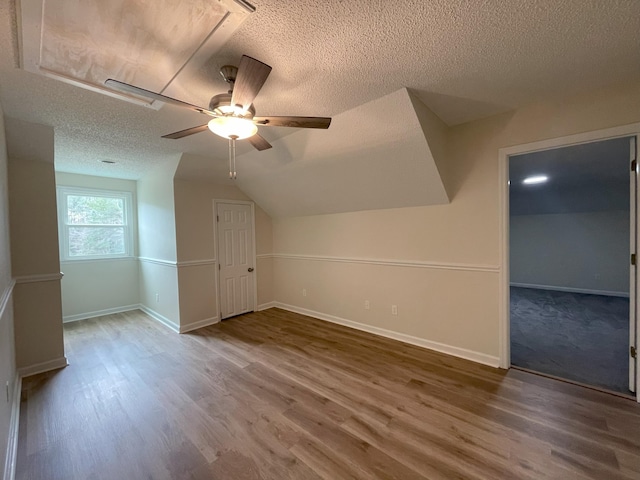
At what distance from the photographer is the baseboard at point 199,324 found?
3.73 m

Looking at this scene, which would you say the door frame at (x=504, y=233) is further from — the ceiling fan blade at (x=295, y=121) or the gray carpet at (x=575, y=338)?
the ceiling fan blade at (x=295, y=121)

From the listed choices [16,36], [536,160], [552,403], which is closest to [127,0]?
[16,36]

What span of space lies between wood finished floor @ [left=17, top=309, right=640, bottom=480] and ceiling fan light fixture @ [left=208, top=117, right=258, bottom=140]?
6.77 ft

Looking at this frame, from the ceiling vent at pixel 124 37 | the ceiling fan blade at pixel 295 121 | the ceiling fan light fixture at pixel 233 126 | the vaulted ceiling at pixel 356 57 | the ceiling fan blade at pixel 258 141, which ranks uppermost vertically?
the vaulted ceiling at pixel 356 57

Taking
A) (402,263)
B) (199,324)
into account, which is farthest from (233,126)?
(199,324)

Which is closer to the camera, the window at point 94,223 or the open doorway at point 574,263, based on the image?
the open doorway at point 574,263

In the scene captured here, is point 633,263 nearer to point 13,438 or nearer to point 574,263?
point 574,263

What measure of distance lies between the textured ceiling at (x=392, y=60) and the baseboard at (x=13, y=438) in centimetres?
232

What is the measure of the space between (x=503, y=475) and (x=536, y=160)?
338cm

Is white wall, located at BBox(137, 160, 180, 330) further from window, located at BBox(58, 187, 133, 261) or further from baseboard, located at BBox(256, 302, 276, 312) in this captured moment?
baseboard, located at BBox(256, 302, 276, 312)

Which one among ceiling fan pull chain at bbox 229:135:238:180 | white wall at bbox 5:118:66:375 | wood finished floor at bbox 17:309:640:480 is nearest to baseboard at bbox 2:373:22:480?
wood finished floor at bbox 17:309:640:480

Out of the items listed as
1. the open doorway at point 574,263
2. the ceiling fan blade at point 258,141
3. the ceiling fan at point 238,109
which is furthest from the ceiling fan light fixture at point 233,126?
the open doorway at point 574,263

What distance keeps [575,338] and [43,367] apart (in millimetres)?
6054

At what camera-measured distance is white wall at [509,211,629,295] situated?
5.09 meters
